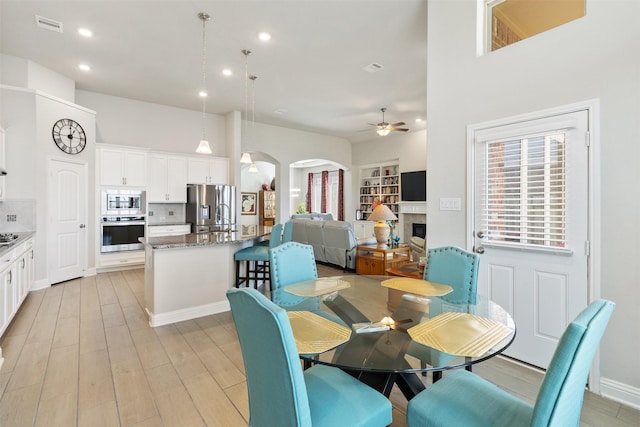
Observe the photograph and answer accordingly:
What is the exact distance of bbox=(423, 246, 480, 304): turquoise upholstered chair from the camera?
2.00m

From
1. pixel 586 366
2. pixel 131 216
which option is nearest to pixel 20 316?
pixel 131 216

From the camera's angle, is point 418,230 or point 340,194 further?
point 340,194

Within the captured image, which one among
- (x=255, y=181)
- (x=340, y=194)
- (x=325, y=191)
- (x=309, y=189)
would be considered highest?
(x=255, y=181)

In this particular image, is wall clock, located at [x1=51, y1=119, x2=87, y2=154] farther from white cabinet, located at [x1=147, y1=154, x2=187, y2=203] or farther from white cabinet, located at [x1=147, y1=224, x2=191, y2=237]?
white cabinet, located at [x1=147, y1=224, x2=191, y2=237]

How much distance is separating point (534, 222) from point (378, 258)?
112 inches

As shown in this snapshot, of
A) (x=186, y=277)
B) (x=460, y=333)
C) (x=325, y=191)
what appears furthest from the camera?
(x=325, y=191)

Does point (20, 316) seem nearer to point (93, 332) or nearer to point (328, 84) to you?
point (93, 332)

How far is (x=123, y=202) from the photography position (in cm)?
548

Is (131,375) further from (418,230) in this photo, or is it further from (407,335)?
Answer: (418,230)

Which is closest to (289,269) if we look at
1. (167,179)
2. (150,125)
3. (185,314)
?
(185,314)

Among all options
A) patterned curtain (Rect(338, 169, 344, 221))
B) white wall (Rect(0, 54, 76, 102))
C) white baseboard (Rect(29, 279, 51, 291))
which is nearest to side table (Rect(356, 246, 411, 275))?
white baseboard (Rect(29, 279, 51, 291))

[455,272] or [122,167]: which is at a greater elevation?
[122,167]

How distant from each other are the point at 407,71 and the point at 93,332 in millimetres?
5180

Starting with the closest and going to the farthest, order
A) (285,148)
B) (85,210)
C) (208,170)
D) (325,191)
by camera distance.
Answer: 1. (85,210)
2. (208,170)
3. (285,148)
4. (325,191)
